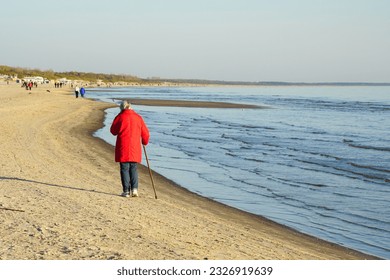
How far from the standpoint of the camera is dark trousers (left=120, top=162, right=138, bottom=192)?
35.2 ft

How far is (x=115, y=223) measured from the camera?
8.51 metres

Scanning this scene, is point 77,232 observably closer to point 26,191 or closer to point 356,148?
point 26,191

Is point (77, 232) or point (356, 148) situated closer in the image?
point (77, 232)

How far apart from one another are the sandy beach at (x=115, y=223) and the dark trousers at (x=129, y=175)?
25 centimetres

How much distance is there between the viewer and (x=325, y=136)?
29.7m

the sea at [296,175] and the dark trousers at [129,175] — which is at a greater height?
the dark trousers at [129,175]

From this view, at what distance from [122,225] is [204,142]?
16874mm

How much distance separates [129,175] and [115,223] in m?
2.39

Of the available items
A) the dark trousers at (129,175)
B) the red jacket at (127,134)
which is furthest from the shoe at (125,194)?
the red jacket at (127,134)

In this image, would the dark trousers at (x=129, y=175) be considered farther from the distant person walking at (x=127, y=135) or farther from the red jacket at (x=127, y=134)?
the red jacket at (x=127, y=134)

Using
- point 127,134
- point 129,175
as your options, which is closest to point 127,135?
point 127,134

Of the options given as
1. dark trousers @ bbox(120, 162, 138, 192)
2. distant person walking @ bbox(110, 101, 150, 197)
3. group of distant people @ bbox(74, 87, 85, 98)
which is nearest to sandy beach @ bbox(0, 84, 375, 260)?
dark trousers @ bbox(120, 162, 138, 192)

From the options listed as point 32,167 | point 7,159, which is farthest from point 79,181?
point 7,159

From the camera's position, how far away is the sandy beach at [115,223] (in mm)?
7105
